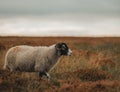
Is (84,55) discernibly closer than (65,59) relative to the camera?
No

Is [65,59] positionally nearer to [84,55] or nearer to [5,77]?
[84,55]

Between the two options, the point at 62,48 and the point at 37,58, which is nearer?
the point at 37,58

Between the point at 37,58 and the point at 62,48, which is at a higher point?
the point at 62,48

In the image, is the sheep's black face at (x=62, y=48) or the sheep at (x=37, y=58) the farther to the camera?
the sheep's black face at (x=62, y=48)

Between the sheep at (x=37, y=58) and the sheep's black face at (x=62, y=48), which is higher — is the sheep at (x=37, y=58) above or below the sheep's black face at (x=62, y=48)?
below

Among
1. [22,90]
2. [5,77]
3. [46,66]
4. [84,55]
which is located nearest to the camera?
[22,90]

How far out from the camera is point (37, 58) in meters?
15.9

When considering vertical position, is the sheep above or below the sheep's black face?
below

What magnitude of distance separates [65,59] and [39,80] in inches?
312

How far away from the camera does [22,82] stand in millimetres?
13648

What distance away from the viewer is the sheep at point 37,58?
→ 51.9 ft

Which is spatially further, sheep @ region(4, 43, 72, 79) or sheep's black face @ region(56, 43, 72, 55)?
sheep's black face @ region(56, 43, 72, 55)

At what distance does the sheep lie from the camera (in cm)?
1581

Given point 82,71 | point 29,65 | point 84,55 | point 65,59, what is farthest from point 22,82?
point 84,55
